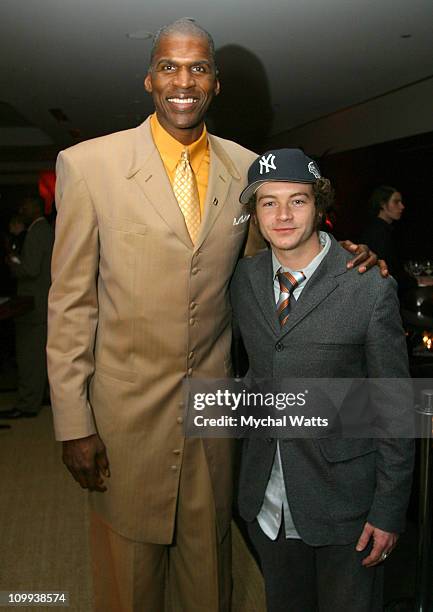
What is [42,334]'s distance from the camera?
14.7ft

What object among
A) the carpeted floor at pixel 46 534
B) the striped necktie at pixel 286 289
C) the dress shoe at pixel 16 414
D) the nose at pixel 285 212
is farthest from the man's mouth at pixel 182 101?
the dress shoe at pixel 16 414

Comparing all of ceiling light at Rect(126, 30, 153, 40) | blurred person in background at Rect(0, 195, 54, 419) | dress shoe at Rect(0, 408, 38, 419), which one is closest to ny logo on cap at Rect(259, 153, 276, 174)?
ceiling light at Rect(126, 30, 153, 40)

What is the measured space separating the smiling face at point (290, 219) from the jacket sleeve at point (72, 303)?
0.38 metres

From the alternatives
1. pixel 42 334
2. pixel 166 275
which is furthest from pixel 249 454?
pixel 42 334

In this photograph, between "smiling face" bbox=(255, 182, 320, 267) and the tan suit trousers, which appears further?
the tan suit trousers

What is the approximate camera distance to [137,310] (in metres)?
1.41

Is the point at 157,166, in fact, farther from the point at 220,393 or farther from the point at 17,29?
the point at 17,29

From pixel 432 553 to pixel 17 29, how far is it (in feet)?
8.30

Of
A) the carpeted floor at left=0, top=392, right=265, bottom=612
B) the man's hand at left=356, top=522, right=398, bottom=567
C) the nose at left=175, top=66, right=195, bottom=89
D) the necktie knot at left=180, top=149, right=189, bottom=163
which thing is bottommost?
the carpeted floor at left=0, top=392, right=265, bottom=612

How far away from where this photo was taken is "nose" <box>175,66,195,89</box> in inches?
53.7

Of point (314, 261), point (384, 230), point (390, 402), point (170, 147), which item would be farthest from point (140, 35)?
point (390, 402)

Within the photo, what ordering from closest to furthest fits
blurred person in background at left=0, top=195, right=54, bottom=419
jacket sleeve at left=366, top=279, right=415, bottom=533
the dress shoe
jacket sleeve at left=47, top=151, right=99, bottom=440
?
1. jacket sleeve at left=366, top=279, right=415, bottom=533
2. jacket sleeve at left=47, top=151, right=99, bottom=440
3. blurred person in background at left=0, top=195, right=54, bottom=419
4. the dress shoe

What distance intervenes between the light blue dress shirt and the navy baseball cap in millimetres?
157

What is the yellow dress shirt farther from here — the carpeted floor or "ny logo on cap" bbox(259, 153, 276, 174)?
the carpeted floor
